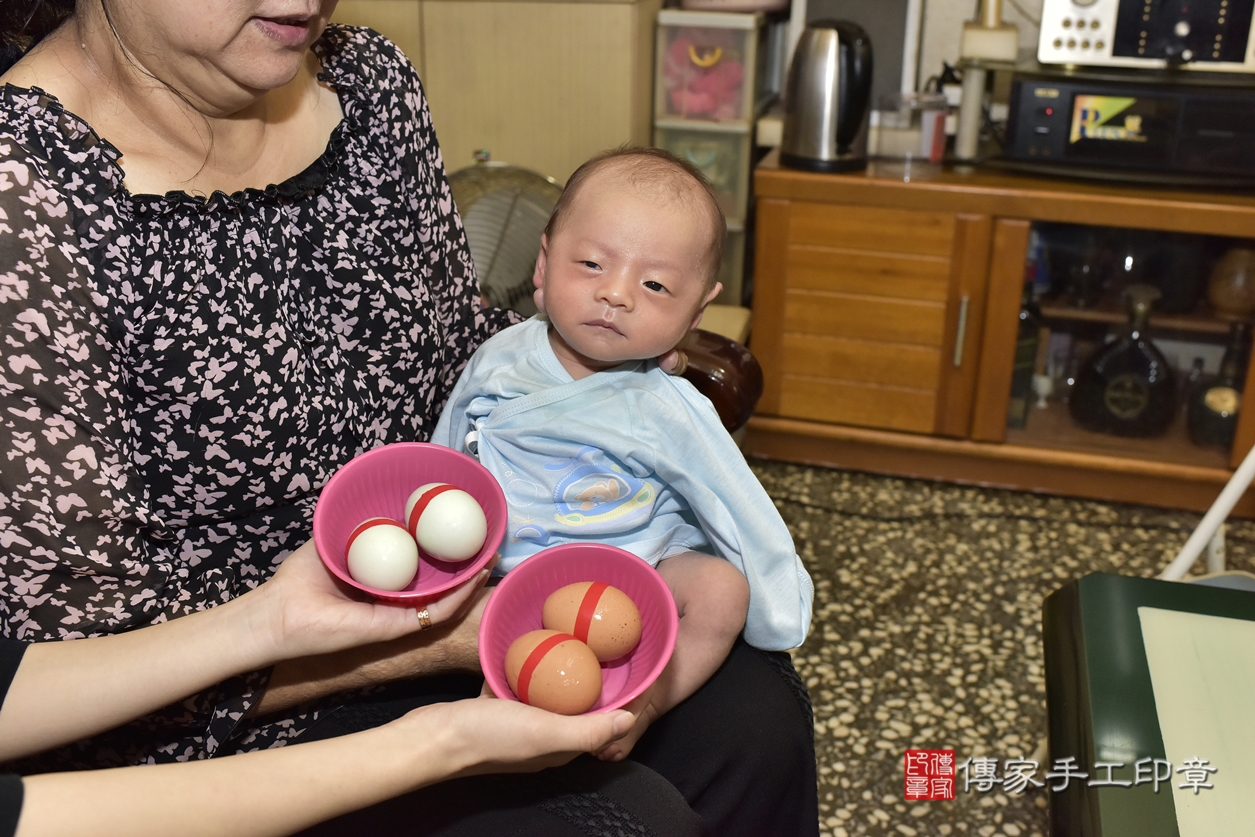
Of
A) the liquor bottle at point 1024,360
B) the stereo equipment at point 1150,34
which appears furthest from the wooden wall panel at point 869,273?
the stereo equipment at point 1150,34

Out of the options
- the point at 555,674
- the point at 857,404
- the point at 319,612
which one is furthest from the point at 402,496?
the point at 857,404

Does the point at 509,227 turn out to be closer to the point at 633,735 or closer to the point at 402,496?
the point at 402,496

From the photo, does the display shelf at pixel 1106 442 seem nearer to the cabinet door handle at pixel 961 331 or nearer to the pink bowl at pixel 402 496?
the cabinet door handle at pixel 961 331

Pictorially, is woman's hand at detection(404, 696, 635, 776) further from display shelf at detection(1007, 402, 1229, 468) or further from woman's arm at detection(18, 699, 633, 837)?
display shelf at detection(1007, 402, 1229, 468)

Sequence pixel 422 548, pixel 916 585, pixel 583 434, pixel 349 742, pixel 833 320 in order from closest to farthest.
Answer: pixel 349 742, pixel 422 548, pixel 583 434, pixel 916 585, pixel 833 320

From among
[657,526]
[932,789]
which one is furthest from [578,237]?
[932,789]

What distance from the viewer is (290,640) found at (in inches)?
38.9

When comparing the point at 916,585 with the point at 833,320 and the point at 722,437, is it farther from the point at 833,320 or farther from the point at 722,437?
the point at 722,437

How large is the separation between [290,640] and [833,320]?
2.03m

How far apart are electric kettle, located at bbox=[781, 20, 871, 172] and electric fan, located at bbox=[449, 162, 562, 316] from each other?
2.44 feet

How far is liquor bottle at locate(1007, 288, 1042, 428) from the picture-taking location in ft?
8.90

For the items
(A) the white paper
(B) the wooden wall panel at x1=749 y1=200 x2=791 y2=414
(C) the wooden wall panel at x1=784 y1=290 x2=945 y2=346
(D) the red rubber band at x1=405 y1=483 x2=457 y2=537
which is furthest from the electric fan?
(A) the white paper

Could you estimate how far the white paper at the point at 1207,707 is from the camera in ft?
3.60

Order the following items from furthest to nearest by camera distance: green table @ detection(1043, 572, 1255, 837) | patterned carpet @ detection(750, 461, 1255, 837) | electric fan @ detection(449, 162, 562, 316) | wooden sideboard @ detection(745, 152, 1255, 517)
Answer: wooden sideboard @ detection(745, 152, 1255, 517)
electric fan @ detection(449, 162, 562, 316)
patterned carpet @ detection(750, 461, 1255, 837)
green table @ detection(1043, 572, 1255, 837)
